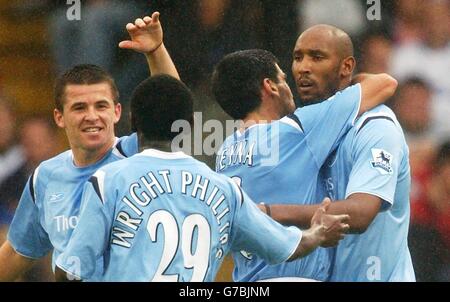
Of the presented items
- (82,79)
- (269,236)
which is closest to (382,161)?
(269,236)

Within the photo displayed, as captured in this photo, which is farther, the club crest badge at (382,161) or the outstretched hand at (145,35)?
the outstretched hand at (145,35)

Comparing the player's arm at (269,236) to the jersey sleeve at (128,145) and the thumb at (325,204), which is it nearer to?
the thumb at (325,204)

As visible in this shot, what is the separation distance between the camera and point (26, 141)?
538 cm

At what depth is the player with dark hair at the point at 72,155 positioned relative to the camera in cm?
523

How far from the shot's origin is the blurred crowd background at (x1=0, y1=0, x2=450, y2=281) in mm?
5371

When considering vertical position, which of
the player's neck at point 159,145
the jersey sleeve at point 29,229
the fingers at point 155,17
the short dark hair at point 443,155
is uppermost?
the fingers at point 155,17

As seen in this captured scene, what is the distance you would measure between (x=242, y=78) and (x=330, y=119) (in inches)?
19.5

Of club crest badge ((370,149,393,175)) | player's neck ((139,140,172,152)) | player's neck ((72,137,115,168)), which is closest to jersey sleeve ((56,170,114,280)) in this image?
player's neck ((139,140,172,152))

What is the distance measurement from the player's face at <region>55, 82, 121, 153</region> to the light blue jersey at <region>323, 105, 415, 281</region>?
1125mm

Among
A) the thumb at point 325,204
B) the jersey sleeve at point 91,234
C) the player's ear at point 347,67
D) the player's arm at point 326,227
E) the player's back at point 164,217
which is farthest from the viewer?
the player's ear at point 347,67

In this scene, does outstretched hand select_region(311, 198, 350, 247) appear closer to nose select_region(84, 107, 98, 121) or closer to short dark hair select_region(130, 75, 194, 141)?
short dark hair select_region(130, 75, 194, 141)

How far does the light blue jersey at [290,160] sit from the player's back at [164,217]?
1.83 ft

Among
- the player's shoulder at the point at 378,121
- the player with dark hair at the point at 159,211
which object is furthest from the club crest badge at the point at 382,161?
the player with dark hair at the point at 159,211
